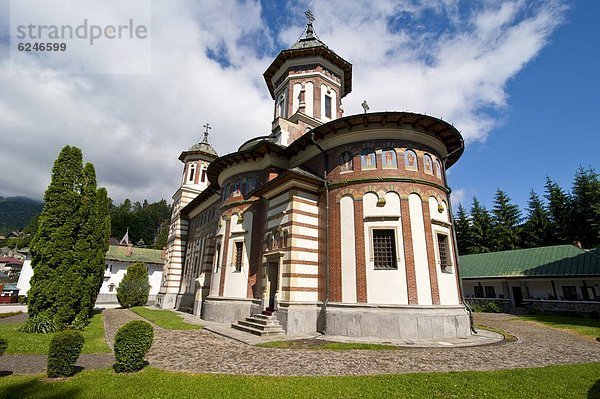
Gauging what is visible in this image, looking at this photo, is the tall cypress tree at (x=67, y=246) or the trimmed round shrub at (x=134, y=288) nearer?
the tall cypress tree at (x=67, y=246)

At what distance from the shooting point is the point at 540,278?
89.9 ft

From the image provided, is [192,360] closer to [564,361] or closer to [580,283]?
[564,361]

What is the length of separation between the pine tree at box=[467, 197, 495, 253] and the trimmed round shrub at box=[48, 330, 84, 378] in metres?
52.5

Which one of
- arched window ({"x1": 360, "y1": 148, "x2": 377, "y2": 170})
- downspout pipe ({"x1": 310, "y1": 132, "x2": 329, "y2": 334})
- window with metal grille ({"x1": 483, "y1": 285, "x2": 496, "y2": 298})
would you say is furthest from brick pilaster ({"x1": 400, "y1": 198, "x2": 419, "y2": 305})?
window with metal grille ({"x1": 483, "y1": 285, "x2": 496, "y2": 298})

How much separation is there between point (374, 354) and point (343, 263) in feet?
17.4

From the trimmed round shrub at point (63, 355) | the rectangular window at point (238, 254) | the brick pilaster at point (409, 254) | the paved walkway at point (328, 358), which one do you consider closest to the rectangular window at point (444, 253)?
the brick pilaster at point (409, 254)

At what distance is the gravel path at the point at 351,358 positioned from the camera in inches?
322

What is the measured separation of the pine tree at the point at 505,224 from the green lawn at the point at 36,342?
2022 inches

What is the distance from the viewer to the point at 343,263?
48.9 feet

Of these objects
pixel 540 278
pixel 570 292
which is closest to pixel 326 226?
pixel 540 278

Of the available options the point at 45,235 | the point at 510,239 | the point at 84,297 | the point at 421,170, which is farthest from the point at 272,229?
the point at 510,239

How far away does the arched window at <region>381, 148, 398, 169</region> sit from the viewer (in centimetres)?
1548

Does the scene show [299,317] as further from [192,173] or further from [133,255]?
[133,255]

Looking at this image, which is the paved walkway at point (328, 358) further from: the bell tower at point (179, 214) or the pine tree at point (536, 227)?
the pine tree at point (536, 227)
